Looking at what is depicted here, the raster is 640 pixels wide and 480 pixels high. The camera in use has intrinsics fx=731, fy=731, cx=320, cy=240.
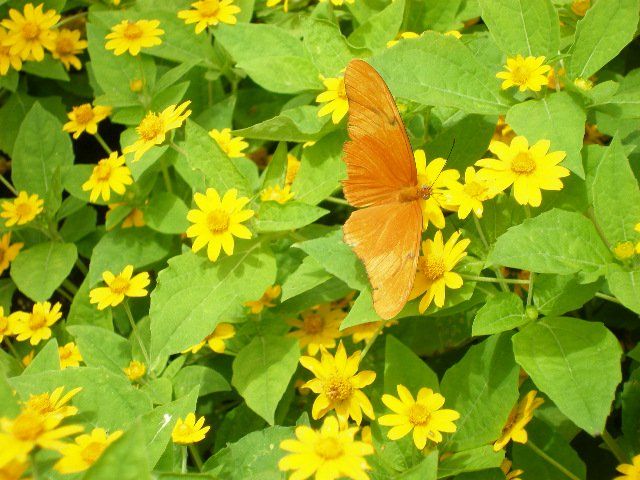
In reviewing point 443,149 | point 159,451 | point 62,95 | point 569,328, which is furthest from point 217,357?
point 62,95

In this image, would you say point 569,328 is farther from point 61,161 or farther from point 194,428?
point 61,161

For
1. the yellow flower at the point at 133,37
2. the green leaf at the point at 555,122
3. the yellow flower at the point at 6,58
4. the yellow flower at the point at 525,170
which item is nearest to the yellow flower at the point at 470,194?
the yellow flower at the point at 525,170

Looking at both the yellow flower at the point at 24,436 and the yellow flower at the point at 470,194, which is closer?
the yellow flower at the point at 24,436

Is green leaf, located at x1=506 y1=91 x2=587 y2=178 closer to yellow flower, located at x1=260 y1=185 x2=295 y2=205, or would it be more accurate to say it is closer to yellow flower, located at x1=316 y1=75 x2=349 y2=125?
yellow flower, located at x1=316 y1=75 x2=349 y2=125

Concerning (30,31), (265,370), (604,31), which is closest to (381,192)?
(265,370)

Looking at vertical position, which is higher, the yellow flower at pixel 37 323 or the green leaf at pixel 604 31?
the green leaf at pixel 604 31

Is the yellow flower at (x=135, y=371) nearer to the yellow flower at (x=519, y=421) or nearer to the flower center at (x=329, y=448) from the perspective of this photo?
the flower center at (x=329, y=448)

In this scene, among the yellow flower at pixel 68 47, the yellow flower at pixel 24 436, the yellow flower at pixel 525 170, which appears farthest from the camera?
Result: the yellow flower at pixel 68 47
